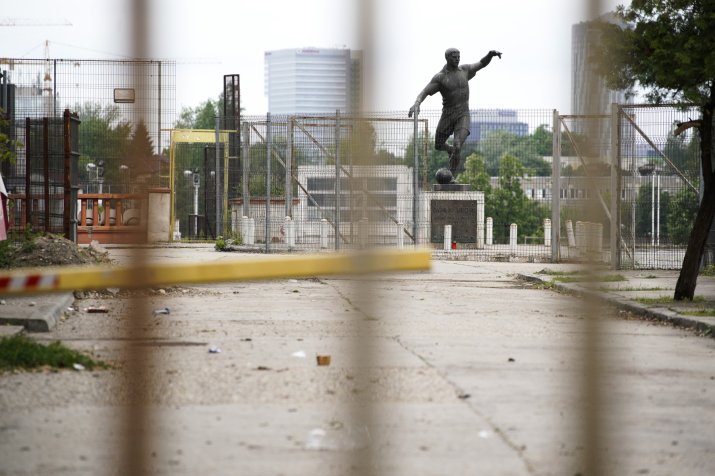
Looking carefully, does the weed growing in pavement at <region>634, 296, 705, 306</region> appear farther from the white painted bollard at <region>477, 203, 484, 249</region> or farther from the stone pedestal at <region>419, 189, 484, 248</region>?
the stone pedestal at <region>419, 189, 484, 248</region>

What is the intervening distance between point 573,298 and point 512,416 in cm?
715

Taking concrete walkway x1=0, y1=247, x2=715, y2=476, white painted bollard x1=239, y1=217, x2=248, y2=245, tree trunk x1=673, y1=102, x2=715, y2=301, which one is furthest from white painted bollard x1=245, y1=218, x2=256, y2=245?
concrete walkway x1=0, y1=247, x2=715, y2=476

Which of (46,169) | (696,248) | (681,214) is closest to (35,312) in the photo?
(696,248)

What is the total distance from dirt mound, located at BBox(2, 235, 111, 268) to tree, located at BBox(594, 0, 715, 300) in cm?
534

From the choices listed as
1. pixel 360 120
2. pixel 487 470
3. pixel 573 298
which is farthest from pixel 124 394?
pixel 573 298

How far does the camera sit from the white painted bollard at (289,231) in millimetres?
21297

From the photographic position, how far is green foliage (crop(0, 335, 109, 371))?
20.2 ft

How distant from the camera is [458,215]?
77.5 ft

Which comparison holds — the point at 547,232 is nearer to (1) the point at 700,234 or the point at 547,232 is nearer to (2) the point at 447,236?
(2) the point at 447,236

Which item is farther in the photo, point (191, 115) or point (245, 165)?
point (245, 165)

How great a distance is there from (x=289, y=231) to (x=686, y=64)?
11439mm

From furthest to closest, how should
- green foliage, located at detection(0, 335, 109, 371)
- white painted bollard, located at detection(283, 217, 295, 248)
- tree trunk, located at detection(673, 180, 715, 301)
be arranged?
white painted bollard, located at detection(283, 217, 295, 248) → tree trunk, located at detection(673, 180, 715, 301) → green foliage, located at detection(0, 335, 109, 371)

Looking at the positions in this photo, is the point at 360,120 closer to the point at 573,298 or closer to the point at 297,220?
the point at 573,298

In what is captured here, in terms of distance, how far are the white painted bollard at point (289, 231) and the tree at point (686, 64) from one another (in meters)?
10.4
